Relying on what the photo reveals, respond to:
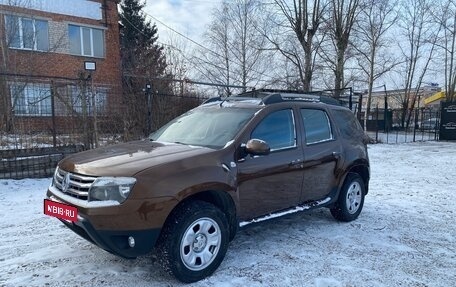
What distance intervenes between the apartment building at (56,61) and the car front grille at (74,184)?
15.8 feet

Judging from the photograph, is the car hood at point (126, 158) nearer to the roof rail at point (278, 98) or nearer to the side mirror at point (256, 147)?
the side mirror at point (256, 147)

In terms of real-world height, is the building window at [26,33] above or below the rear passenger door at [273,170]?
above

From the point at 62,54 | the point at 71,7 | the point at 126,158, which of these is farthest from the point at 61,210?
the point at 71,7

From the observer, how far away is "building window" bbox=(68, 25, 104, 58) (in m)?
18.7

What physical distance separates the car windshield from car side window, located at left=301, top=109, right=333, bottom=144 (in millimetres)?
862

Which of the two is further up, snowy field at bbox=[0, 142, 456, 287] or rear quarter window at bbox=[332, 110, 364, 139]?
rear quarter window at bbox=[332, 110, 364, 139]

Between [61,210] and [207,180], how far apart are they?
1.40m

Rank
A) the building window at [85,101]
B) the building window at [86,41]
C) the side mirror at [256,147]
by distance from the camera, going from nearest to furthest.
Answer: the side mirror at [256,147], the building window at [85,101], the building window at [86,41]

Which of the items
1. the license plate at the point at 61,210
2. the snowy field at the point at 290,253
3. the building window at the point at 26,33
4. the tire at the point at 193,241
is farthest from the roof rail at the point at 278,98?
the building window at the point at 26,33

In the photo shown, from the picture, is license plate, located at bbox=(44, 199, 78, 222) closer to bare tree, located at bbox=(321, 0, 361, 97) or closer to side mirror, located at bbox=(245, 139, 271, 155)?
side mirror, located at bbox=(245, 139, 271, 155)

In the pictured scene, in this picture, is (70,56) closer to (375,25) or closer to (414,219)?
(414,219)

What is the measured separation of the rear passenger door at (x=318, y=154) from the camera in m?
4.61

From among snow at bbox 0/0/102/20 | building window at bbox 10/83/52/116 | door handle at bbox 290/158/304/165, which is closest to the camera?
door handle at bbox 290/158/304/165

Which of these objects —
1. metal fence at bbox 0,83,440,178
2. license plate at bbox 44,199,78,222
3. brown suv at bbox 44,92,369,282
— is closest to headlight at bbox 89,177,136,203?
brown suv at bbox 44,92,369,282
